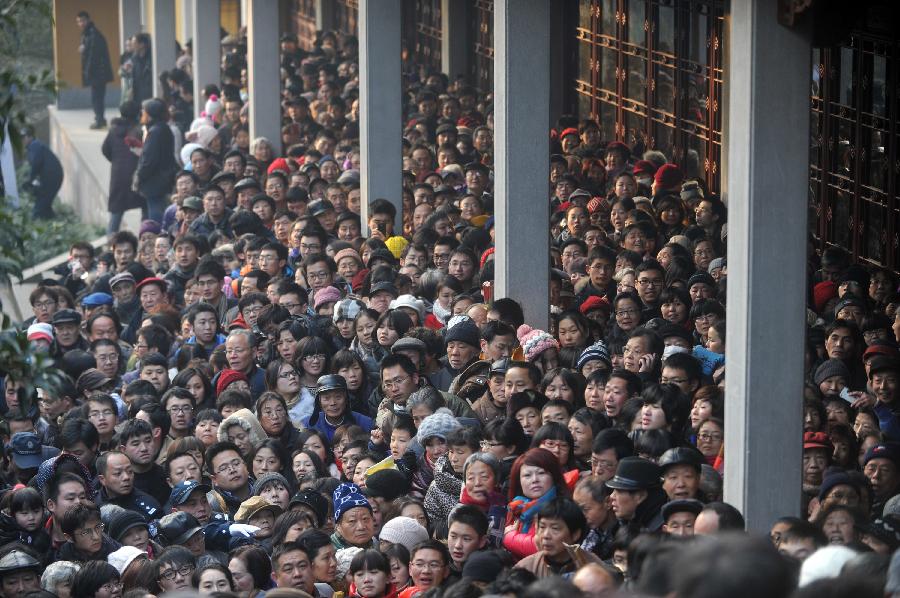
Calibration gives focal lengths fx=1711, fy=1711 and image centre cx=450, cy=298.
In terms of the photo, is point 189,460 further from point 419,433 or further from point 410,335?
point 410,335

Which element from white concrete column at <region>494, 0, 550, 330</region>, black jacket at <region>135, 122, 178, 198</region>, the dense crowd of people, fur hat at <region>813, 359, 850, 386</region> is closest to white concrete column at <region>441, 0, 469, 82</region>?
black jacket at <region>135, 122, 178, 198</region>

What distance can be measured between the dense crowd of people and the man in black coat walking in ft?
43.6

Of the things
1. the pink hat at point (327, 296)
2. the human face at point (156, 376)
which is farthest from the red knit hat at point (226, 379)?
the pink hat at point (327, 296)

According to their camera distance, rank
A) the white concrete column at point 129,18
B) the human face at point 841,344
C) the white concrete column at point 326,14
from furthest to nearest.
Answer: the white concrete column at point 326,14, the white concrete column at point 129,18, the human face at point 841,344

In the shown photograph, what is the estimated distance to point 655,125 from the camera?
1756 centimetres

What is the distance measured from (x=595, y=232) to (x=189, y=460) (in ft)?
14.6

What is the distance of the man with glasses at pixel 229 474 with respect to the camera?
923cm

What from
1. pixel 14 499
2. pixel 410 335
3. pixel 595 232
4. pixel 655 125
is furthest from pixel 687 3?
pixel 14 499

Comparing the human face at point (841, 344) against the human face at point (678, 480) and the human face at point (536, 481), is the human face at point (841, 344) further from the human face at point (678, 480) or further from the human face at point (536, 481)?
the human face at point (536, 481)

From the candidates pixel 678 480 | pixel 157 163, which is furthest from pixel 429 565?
pixel 157 163

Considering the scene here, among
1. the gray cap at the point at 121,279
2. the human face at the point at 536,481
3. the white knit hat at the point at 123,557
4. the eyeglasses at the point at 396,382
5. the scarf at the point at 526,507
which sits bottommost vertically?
the white knit hat at the point at 123,557

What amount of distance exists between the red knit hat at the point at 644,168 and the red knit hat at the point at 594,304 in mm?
4068

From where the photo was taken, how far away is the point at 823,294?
448 inches

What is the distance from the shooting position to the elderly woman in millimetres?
7930
